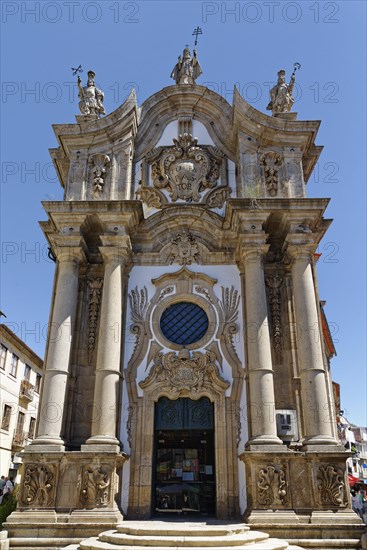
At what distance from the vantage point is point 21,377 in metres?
30.3

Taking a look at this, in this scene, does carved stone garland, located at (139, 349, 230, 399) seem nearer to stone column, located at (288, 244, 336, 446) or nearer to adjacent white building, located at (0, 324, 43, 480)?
stone column, located at (288, 244, 336, 446)

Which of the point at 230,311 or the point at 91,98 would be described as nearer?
the point at 230,311

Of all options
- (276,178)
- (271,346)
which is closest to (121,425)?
(271,346)

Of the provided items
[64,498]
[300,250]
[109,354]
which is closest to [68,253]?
[109,354]

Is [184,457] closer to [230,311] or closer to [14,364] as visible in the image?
[230,311]

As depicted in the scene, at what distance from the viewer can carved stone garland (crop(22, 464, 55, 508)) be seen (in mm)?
10133

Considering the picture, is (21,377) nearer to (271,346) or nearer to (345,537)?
(271,346)

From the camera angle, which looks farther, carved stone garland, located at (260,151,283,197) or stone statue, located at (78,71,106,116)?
stone statue, located at (78,71,106,116)

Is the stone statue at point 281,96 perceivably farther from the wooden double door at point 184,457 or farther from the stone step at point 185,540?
the stone step at point 185,540

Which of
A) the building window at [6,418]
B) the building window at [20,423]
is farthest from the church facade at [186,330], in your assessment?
the building window at [20,423]

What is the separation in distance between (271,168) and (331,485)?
812 cm

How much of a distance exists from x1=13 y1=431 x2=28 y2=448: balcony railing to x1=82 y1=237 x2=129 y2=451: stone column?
20.0 meters

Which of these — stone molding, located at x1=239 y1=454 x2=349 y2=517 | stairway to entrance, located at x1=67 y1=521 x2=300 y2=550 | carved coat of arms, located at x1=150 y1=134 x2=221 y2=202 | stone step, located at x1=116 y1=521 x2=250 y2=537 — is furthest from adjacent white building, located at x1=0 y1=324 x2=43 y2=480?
stone step, located at x1=116 y1=521 x2=250 y2=537

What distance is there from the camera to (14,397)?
1142 inches
